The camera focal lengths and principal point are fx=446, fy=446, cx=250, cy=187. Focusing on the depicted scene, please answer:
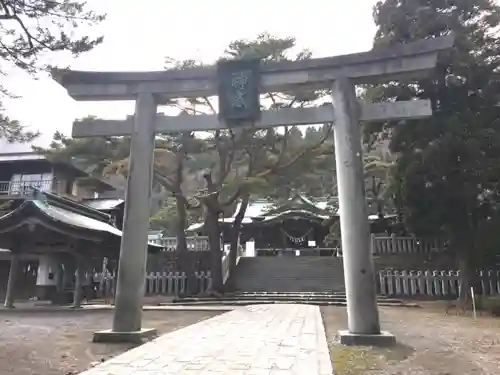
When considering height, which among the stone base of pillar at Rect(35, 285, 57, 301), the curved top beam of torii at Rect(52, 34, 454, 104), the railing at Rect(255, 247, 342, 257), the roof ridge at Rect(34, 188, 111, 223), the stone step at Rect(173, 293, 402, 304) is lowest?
the stone step at Rect(173, 293, 402, 304)

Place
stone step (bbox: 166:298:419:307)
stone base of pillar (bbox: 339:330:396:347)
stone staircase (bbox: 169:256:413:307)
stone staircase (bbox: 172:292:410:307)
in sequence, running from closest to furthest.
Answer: stone base of pillar (bbox: 339:330:396:347)
stone step (bbox: 166:298:419:307)
stone staircase (bbox: 172:292:410:307)
stone staircase (bbox: 169:256:413:307)

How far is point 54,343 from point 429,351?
6.13m

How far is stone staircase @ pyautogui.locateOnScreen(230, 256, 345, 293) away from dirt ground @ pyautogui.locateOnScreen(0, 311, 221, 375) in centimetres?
947

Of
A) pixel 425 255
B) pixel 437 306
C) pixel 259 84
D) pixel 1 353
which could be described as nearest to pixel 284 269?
pixel 425 255

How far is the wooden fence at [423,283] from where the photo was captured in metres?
18.6

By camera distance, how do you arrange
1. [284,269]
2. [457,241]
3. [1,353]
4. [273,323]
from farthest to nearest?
1. [284,269]
2. [457,241]
3. [273,323]
4. [1,353]

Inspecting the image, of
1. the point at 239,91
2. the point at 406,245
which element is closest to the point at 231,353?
the point at 239,91

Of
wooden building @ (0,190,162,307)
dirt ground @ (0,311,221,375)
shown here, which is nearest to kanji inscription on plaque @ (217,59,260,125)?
dirt ground @ (0,311,221,375)

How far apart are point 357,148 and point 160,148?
12649 mm

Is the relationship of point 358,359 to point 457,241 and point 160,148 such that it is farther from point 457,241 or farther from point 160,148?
point 160,148

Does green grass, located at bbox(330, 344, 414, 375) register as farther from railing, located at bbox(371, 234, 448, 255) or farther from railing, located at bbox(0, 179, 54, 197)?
railing, located at bbox(0, 179, 54, 197)

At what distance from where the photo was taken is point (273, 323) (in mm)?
9953

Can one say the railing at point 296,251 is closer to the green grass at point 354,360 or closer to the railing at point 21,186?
the railing at point 21,186

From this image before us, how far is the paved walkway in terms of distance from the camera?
5.00 meters
